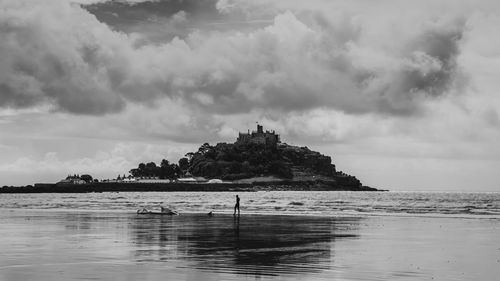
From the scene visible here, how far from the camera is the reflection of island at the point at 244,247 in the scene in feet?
87.2

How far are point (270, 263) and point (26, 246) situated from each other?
13.0 metres

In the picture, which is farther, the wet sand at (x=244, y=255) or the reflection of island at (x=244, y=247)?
the reflection of island at (x=244, y=247)

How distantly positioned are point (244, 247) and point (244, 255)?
4.21 metres

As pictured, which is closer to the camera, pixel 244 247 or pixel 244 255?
pixel 244 255

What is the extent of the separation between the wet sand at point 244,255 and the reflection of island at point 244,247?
0.04 meters

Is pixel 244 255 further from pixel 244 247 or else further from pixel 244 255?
pixel 244 247

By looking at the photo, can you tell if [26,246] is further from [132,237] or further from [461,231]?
[461,231]

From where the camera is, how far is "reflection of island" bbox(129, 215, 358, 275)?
26594mm

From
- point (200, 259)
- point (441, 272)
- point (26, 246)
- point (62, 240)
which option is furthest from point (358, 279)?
point (62, 240)

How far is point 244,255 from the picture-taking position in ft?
100

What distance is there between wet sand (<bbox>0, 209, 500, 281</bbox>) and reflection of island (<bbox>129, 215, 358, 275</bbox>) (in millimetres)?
41

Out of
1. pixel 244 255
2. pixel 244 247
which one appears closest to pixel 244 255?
pixel 244 255

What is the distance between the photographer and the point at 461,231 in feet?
160

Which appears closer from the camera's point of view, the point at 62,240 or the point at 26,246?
the point at 26,246
